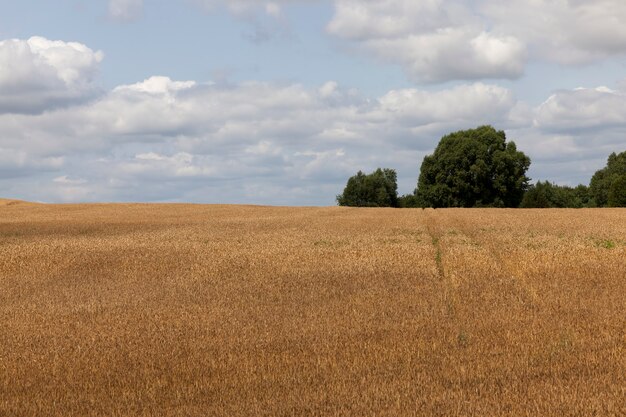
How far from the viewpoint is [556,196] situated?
402 ft

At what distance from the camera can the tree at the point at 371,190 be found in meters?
114

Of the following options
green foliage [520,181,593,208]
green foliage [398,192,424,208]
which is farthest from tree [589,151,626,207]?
green foliage [398,192,424,208]

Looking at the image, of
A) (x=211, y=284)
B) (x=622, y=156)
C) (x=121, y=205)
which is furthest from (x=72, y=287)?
(x=622, y=156)

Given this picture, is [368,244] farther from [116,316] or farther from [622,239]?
[116,316]

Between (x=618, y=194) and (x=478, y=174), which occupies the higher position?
(x=478, y=174)

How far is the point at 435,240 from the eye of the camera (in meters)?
32.8

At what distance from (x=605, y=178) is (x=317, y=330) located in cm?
12192

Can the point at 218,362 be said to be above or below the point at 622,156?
below

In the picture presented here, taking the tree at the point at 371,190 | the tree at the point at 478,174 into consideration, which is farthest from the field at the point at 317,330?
the tree at the point at 371,190

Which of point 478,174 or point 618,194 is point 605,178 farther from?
point 478,174

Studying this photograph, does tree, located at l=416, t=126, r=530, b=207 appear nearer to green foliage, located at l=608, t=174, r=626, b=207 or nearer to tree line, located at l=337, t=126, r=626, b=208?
tree line, located at l=337, t=126, r=626, b=208

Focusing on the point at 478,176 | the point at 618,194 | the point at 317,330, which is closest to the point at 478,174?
the point at 478,176

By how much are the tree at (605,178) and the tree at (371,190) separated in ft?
112

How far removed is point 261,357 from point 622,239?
2509cm
